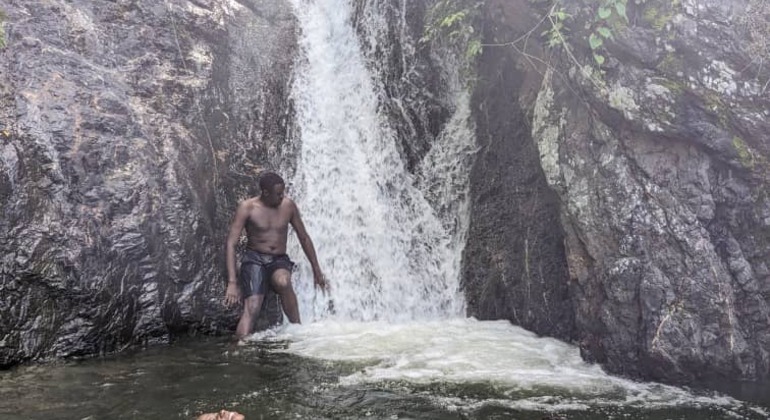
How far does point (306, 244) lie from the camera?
718cm

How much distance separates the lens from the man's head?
6.80 meters

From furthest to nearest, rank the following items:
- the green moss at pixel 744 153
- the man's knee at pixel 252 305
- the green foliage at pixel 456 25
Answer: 1. the green foliage at pixel 456 25
2. the man's knee at pixel 252 305
3. the green moss at pixel 744 153

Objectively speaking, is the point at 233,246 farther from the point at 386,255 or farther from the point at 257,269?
the point at 386,255

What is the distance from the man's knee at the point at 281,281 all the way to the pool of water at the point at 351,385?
26.3 inches

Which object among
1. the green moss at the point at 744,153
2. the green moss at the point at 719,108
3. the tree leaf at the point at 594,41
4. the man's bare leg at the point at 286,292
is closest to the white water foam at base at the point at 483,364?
the man's bare leg at the point at 286,292

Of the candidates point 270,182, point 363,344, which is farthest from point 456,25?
point 363,344

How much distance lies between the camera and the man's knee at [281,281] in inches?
272

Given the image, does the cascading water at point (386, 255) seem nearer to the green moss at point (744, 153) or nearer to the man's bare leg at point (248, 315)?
the man's bare leg at point (248, 315)

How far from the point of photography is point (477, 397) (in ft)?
15.3

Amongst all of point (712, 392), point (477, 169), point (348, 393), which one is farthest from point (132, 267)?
point (712, 392)

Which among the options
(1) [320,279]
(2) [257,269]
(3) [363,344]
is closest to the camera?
(3) [363,344]

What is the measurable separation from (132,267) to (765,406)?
593cm

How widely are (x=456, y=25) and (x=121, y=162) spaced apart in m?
4.39

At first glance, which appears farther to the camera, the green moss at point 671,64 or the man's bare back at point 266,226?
the man's bare back at point 266,226
